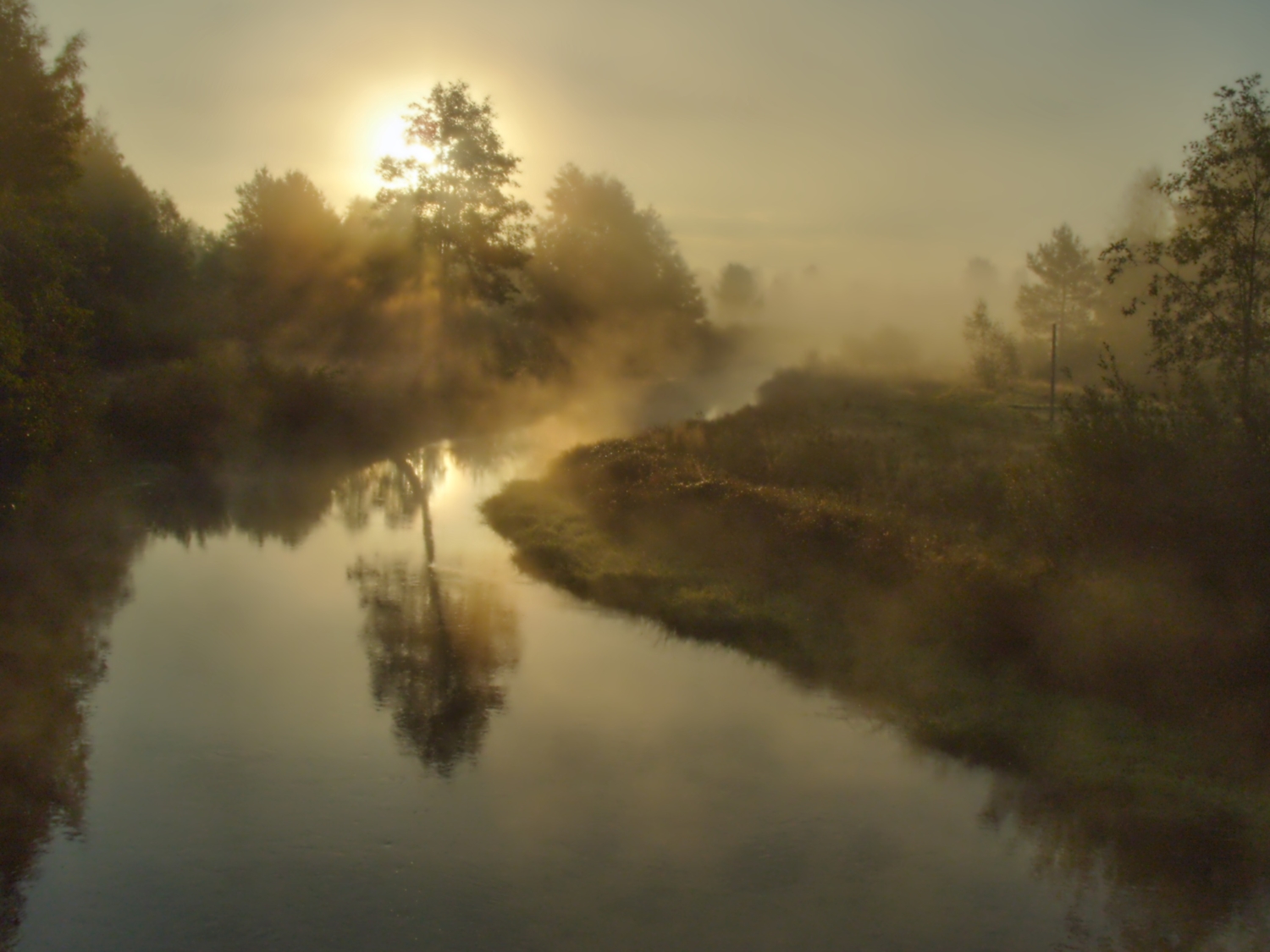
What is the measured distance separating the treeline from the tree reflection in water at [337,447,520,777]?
8685 millimetres

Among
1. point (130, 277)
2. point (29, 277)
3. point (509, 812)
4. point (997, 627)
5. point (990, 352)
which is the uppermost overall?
point (130, 277)

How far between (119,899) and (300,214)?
65.7 meters

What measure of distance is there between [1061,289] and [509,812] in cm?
8437

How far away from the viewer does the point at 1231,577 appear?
484 inches

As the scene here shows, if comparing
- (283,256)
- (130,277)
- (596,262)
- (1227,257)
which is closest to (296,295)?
(283,256)

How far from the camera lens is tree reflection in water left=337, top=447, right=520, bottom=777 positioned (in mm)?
11445

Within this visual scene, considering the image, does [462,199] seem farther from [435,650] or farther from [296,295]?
[435,650]

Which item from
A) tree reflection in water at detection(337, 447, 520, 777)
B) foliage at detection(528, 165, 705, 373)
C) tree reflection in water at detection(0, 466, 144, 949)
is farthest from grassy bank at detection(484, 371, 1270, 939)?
foliage at detection(528, 165, 705, 373)

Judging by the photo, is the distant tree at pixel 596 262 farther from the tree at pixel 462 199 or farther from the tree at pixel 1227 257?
the tree at pixel 1227 257

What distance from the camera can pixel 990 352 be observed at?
6456 centimetres

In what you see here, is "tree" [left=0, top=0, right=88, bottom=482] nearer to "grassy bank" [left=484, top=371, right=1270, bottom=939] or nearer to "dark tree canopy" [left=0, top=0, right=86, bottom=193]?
"dark tree canopy" [left=0, top=0, right=86, bottom=193]

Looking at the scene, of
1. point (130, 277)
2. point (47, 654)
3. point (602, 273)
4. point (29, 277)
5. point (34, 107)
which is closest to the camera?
point (47, 654)

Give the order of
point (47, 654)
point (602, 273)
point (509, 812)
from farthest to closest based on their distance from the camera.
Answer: point (602, 273), point (47, 654), point (509, 812)

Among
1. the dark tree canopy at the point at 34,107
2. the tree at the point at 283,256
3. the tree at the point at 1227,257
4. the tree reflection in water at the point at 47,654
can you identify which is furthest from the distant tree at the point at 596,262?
the tree at the point at 1227,257
